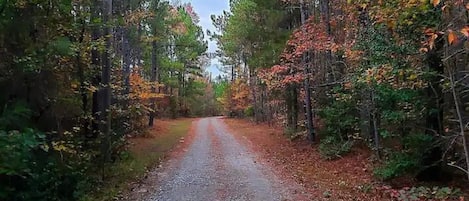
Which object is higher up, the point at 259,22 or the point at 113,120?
the point at 259,22

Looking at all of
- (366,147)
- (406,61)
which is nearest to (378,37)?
(406,61)

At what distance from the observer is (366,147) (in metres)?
13.1

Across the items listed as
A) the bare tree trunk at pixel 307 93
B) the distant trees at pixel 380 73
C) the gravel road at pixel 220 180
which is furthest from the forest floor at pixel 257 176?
the distant trees at pixel 380 73

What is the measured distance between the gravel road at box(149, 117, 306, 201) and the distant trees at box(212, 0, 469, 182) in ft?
8.54

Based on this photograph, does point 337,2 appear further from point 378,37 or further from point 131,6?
point 131,6

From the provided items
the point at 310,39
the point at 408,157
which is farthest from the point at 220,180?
the point at 310,39

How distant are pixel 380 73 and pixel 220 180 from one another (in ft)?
15.9

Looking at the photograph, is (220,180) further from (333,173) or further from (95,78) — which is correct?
(95,78)

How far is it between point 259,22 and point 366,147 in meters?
9.17

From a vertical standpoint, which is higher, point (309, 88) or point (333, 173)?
point (309, 88)

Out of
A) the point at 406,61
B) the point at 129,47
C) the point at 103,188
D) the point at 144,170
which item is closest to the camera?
the point at 406,61

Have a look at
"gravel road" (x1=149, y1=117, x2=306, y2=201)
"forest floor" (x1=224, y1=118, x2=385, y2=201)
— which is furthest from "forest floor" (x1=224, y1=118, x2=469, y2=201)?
"gravel road" (x1=149, y1=117, x2=306, y2=201)

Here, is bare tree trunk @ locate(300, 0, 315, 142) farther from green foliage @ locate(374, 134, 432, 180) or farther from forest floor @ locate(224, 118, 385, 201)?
green foliage @ locate(374, 134, 432, 180)

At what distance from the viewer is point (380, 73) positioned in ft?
23.1
